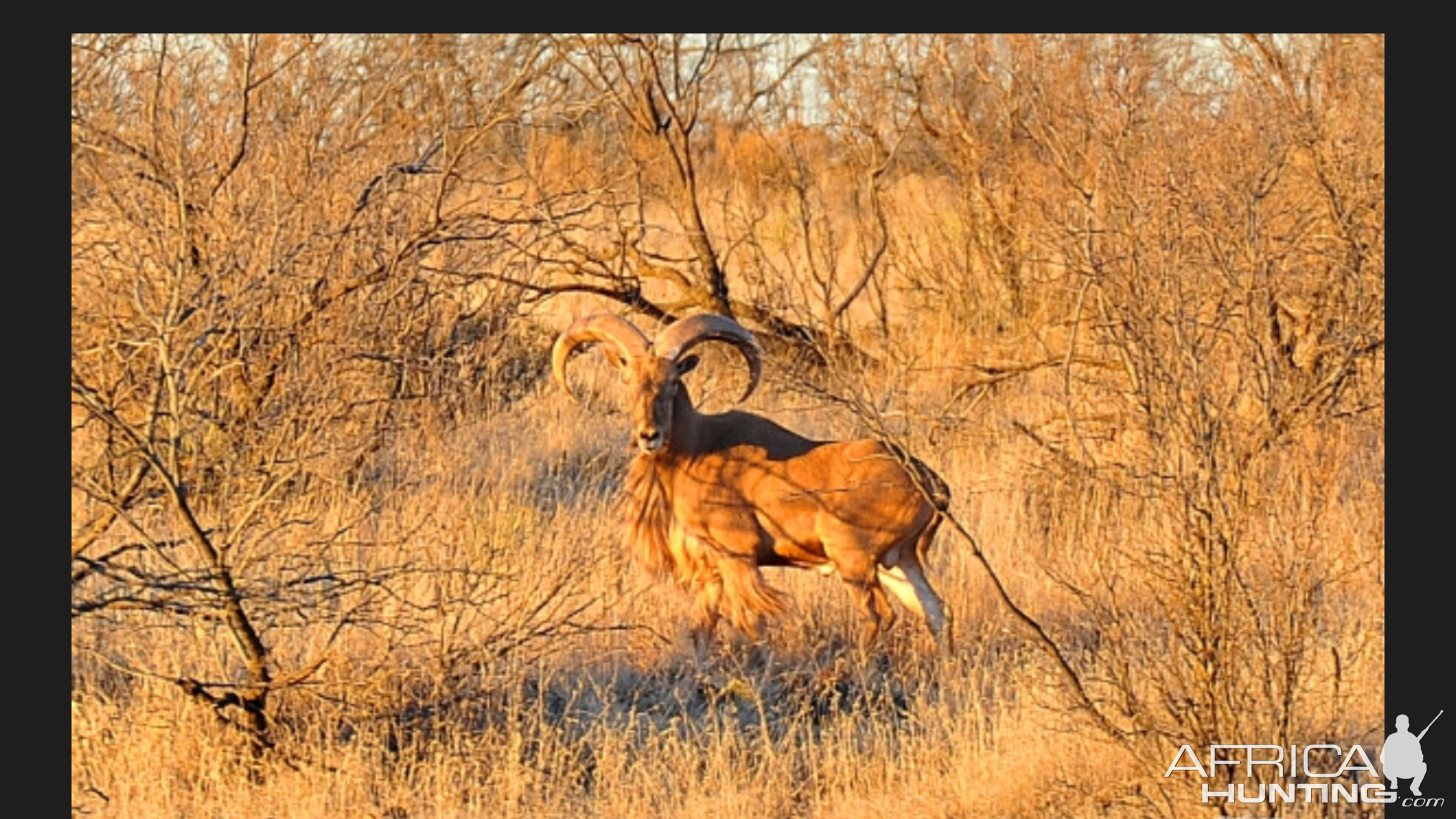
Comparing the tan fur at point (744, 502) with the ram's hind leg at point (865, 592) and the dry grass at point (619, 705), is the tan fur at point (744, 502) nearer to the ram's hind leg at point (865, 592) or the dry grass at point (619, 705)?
the ram's hind leg at point (865, 592)

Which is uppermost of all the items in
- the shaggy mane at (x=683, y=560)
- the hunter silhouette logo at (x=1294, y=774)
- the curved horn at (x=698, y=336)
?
the curved horn at (x=698, y=336)

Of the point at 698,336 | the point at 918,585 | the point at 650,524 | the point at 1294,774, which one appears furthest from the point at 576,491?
A: the point at 1294,774

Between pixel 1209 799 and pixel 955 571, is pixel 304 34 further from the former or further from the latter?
pixel 1209 799

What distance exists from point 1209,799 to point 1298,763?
469mm

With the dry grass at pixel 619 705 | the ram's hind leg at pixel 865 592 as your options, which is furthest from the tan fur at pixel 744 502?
the dry grass at pixel 619 705

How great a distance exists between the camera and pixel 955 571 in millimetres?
9625

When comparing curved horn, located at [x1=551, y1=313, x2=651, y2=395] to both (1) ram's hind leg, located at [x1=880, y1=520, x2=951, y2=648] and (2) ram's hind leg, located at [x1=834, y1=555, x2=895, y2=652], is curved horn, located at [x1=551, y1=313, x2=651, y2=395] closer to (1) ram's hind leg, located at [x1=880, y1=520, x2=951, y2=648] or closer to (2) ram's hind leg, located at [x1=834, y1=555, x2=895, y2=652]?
(2) ram's hind leg, located at [x1=834, y1=555, x2=895, y2=652]

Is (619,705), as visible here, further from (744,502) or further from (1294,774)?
(1294,774)

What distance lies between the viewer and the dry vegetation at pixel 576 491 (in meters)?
6.48
